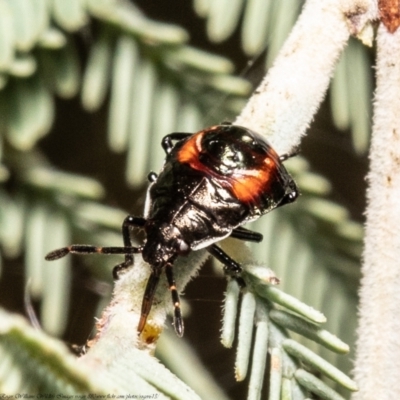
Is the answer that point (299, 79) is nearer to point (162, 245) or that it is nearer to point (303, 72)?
point (303, 72)

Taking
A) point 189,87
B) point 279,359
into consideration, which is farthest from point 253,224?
point 279,359

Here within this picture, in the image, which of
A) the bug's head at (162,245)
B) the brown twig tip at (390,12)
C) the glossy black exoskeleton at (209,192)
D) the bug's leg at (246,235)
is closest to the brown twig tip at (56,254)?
the glossy black exoskeleton at (209,192)

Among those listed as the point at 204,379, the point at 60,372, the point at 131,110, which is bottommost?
the point at 204,379

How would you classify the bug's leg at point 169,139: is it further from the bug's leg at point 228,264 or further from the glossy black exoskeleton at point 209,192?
the bug's leg at point 228,264

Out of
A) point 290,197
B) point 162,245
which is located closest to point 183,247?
point 162,245

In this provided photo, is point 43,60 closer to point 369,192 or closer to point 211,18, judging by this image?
point 211,18

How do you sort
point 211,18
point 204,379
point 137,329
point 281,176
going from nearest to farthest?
point 137,329
point 281,176
point 211,18
point 204,379
